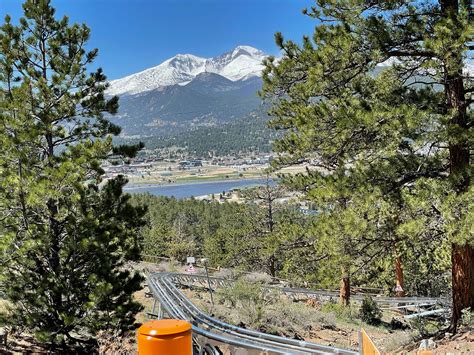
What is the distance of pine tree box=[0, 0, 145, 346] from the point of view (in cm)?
895

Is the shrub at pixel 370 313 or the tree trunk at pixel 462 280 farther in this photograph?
the shrub at pixel 370 313

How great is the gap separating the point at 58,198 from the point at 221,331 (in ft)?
15.8

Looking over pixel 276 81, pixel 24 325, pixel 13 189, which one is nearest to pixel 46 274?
pixel 24 325

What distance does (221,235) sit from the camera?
5906cm

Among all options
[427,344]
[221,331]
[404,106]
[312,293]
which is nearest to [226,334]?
[221,331]

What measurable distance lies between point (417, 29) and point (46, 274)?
9.02 meters

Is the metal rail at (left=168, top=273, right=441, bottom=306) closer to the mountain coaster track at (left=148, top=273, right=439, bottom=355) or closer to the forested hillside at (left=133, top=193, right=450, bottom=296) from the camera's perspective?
the mountain coaster track at (left=148, top=273, right=439, bottom=355)

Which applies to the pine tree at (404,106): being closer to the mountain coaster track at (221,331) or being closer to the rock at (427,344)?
the rock at (427,344)

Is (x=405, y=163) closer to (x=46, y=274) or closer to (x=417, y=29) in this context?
(x=417, y=29)

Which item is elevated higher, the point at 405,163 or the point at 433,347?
the point at 405,163

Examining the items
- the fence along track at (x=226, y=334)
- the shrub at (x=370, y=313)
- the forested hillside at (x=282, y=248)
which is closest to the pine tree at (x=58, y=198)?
→ the fence along track at (x=226, y=334)

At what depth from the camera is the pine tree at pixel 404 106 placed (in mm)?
6910

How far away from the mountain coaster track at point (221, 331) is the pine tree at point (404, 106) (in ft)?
9.68

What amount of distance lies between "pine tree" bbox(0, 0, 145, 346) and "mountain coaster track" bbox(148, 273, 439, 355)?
6.91 feet
